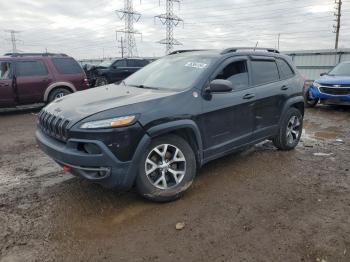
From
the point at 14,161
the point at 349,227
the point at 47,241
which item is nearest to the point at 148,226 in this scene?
the point at 47,241

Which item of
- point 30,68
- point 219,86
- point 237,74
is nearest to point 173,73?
point 219,86

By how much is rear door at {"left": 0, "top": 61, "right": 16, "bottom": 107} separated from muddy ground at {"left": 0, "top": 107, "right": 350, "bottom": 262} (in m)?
5.22

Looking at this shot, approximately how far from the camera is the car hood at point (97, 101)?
11.9 feet

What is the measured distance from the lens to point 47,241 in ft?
10.5

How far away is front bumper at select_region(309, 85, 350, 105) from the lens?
1062cm

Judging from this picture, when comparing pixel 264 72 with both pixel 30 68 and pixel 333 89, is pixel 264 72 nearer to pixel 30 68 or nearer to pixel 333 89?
pixel 333 89

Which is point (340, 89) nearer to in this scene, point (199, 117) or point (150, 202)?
point (199, 117)

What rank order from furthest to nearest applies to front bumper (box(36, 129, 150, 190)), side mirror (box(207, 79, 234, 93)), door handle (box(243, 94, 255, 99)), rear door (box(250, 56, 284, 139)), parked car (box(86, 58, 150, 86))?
parked car (box(86, 58, 150, 86)) < rear door (box(250, 56, 284, 139)) < door handle (box(243, 94, 255, 99)) < side mirror (box(207, 79, 234, 93)) < front bumper (box(36, 129, 150, 190))

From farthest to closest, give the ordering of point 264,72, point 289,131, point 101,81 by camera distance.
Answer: point 101,81 → point 289,131 → point 264,72

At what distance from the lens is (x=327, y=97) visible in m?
11.0

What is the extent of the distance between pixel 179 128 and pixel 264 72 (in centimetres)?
220

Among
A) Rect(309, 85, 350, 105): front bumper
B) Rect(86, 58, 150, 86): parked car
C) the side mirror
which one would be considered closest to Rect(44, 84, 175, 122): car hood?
the side mirror

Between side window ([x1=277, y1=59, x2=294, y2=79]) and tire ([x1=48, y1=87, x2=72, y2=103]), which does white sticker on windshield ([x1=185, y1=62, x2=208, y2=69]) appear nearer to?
side window ([x1=277, y1=59, x2=294, y2=79])

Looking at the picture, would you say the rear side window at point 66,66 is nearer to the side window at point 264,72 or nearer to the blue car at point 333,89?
the side window at point 264,72
